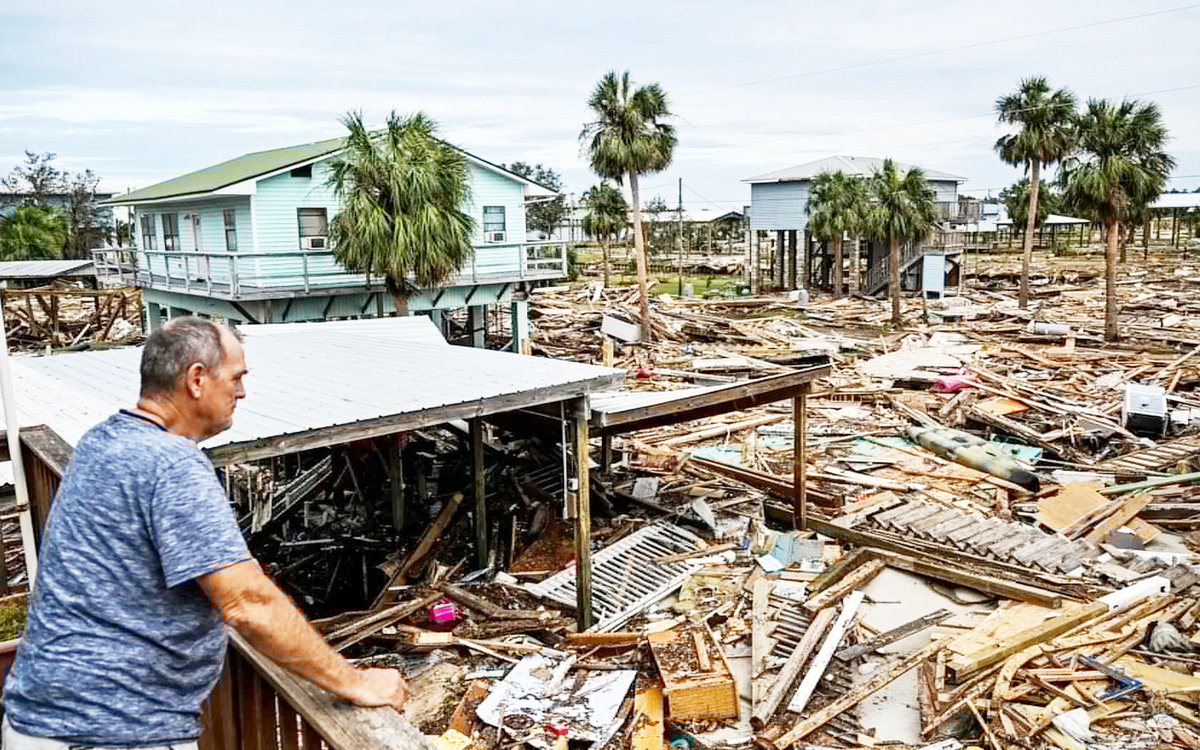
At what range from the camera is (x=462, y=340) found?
2920 centimetres

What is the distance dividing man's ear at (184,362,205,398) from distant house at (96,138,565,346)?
20.9 meters

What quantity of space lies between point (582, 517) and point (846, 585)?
3.27m

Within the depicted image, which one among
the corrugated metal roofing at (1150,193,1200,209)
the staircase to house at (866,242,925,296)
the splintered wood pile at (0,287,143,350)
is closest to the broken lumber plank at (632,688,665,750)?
the splintered wood pile at (0,287,143,350)

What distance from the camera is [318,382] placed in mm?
9648

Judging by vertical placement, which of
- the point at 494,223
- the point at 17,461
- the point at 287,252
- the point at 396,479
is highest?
the point at 494,223

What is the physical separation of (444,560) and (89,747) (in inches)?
403

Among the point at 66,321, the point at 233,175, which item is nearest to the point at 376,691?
the point at 233,175

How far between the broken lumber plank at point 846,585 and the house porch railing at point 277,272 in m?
15.7

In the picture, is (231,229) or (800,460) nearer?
(800,460)

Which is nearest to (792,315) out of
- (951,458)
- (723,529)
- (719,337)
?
(719,337)

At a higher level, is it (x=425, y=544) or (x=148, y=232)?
(x=148, y=232)

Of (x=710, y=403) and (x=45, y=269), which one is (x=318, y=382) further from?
(x=45, y=269)

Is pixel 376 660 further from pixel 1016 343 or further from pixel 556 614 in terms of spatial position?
pixel 1016 343

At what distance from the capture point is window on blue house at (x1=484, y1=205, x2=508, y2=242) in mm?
28438
